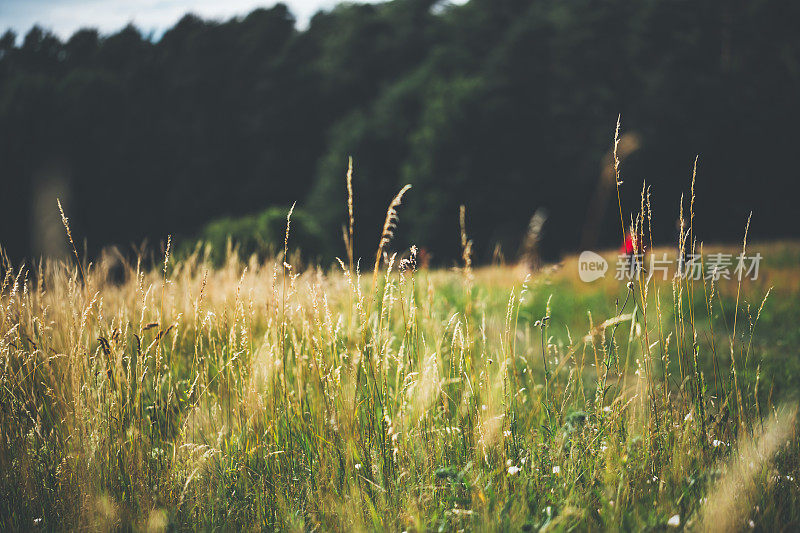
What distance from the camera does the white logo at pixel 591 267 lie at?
8.38 m

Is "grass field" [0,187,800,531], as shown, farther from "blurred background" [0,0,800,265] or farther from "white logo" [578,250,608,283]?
"blurred background" [0,0,800,265]

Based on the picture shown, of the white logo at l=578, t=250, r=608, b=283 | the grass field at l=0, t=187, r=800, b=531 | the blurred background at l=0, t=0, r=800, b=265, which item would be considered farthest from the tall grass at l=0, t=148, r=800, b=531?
the blurred background at l=0, t=0, r=800, b=265

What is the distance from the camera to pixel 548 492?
191 cm

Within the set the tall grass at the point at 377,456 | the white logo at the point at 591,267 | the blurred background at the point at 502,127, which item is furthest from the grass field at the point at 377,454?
the blurred background at the point at 502,127

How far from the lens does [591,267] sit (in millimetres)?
9008

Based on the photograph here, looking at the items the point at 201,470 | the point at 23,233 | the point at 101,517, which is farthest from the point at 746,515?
the point at 23,233

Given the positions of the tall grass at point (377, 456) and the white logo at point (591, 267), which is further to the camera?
the white logo at point (591, 267)

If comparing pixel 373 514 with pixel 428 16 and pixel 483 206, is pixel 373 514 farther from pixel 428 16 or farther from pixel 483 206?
pixel 428 16

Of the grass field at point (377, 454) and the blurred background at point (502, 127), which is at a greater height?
the blurred background at point (502, 127)

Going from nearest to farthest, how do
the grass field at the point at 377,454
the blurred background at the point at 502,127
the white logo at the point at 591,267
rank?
the grass field at the point at 377,454 → the white logo at the point at 591,267 → the blurred background at the point at 502,127

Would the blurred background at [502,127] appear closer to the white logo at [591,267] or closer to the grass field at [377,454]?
the white logo at [591,267]

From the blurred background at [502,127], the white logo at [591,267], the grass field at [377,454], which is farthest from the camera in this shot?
the blurred background at [502,127]

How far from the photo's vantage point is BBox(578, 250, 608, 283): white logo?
8.38m

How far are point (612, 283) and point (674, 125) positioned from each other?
16.5 m
